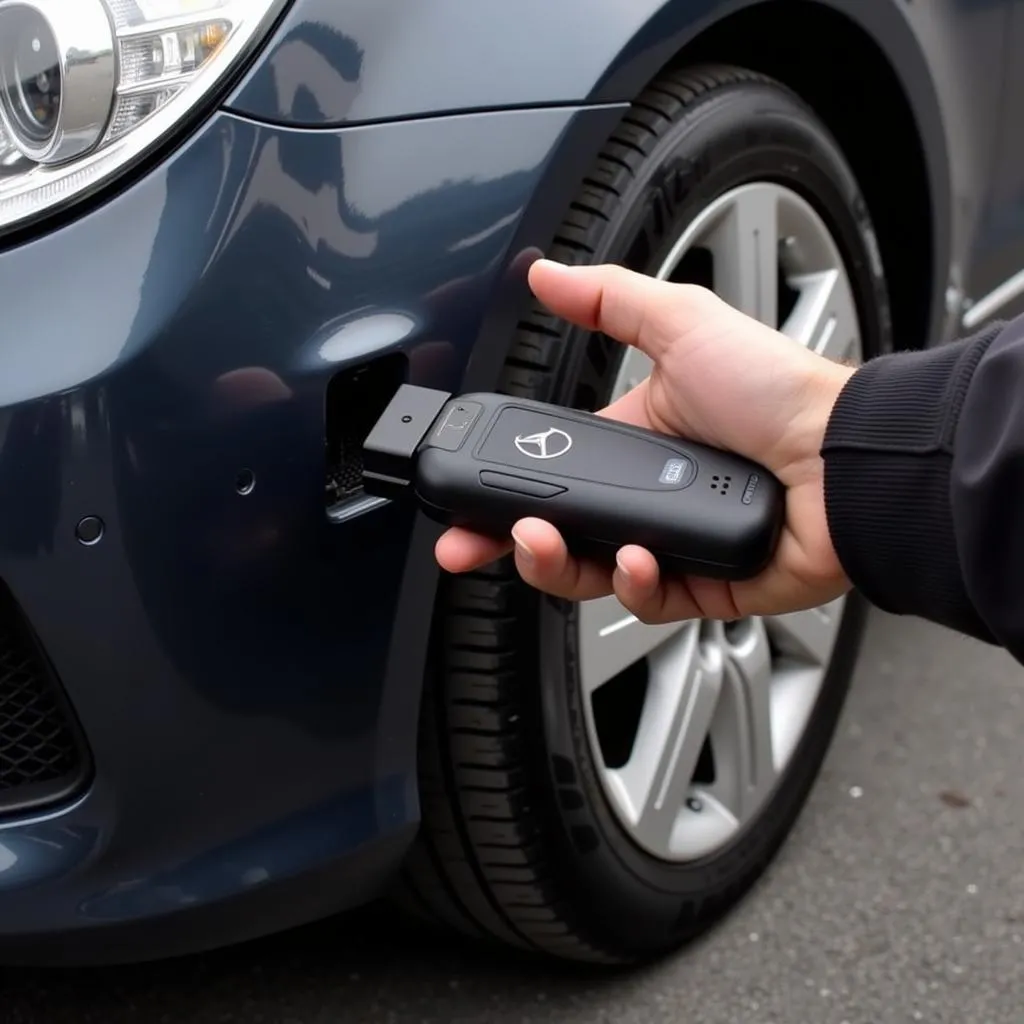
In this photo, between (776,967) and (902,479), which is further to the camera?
(776,967)

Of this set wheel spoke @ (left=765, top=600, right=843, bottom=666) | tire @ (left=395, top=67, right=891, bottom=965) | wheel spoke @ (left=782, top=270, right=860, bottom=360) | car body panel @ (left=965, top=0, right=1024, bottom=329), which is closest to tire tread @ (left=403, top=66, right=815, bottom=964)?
tire @ (left=395, top=67, right=891, bottom=965)

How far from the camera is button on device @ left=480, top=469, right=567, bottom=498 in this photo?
0.97m

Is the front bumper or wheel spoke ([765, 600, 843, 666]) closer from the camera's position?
the front bumper

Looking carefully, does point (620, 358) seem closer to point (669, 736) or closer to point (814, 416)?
point (814, 416)

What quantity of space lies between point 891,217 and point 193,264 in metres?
1.07

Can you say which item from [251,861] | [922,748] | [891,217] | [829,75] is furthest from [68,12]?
[922,748]

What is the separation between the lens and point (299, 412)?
0.92 metres

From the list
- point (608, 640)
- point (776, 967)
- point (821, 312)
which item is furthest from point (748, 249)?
point (776, 967)

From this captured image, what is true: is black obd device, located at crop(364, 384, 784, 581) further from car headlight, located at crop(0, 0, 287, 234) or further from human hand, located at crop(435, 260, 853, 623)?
car headlight, located at crop(0, 0, 287, 234)

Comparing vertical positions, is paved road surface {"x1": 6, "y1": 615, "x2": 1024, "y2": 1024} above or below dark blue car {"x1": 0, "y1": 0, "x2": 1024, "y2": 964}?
below

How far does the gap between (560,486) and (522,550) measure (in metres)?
0.06

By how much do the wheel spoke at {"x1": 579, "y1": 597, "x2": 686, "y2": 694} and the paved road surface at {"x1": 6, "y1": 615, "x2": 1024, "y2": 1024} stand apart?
39 cm

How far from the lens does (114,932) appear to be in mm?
1007

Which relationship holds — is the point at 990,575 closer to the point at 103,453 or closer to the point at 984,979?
the point at 103,453
